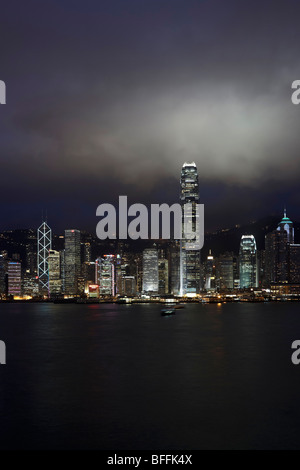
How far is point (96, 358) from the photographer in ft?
170

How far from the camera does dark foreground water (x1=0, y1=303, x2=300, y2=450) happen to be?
82.1 ft

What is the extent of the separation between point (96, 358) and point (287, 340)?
92.1 ft

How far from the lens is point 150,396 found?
3372 cm

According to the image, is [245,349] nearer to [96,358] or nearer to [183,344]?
[183,344]

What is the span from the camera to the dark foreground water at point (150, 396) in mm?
25016

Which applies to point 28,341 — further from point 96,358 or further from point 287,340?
point 287,340

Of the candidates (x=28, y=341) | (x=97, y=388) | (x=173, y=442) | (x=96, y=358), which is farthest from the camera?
(x=28, y=341)

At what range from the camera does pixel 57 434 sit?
25.5 m

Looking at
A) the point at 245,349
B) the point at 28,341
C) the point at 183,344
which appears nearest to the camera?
the point at 245,349

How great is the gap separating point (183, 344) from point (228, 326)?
86.8 feet
